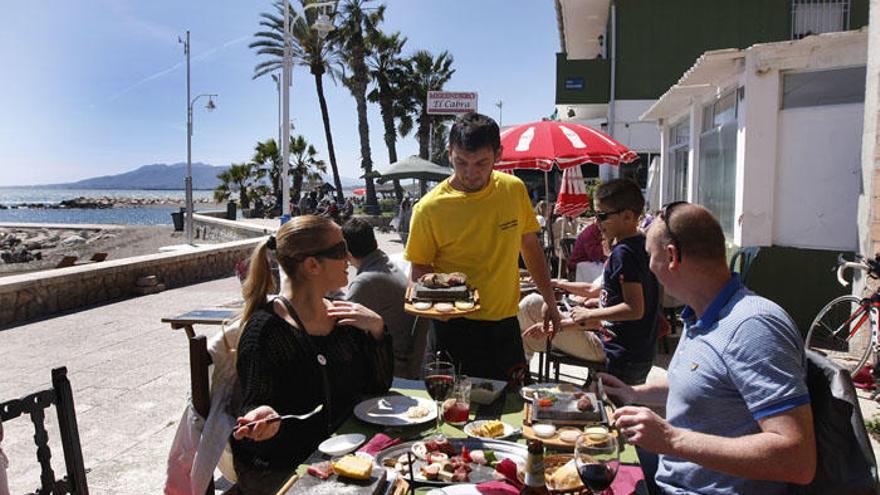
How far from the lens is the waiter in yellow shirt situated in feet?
10.9

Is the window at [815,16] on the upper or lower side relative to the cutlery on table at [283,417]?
upper

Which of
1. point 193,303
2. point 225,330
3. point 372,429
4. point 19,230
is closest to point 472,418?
point 372,429

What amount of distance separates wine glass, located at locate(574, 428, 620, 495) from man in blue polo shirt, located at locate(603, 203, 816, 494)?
0.34ft

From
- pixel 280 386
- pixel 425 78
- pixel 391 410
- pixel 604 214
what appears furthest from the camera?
pixel 425 78

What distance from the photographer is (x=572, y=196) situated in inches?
444

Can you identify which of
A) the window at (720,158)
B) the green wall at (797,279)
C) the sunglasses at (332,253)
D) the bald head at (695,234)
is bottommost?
the green wall at (797,279)

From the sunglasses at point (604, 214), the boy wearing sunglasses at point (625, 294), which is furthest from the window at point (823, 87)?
the sunglasses at point (604, 214)

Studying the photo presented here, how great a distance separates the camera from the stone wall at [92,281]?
8.59m

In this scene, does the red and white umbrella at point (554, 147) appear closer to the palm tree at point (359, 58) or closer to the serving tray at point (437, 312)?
the serving tray at point (437, 312)

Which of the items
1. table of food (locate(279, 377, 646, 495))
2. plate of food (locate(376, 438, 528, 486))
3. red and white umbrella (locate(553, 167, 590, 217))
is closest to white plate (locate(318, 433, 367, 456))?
table of food (locate(279, 377, 646, 495))

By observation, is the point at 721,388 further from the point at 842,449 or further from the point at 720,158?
the point at 720,158

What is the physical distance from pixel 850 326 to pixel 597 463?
648 cm

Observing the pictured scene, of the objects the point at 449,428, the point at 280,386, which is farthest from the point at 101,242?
the point at 449,428

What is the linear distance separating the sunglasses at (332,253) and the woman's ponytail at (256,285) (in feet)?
0.50
